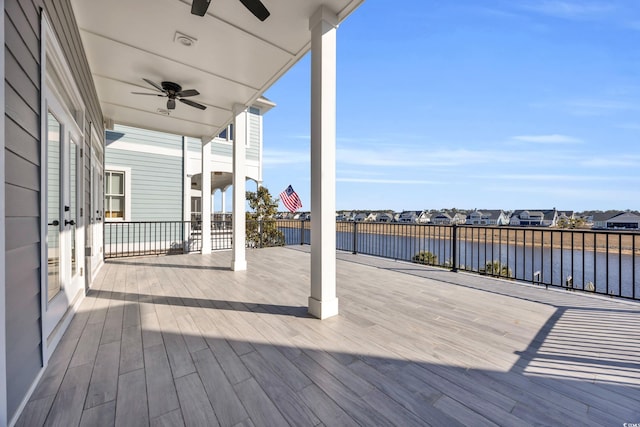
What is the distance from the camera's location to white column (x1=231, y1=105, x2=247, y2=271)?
15.6 ft

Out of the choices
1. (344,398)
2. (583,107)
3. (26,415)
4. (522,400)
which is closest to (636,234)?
(522,400)

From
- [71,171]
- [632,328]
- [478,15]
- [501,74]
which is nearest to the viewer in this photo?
[632,328]

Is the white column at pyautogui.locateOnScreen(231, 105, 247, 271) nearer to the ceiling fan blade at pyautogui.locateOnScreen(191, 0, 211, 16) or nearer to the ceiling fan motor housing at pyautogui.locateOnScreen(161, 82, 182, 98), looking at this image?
the ceiling fan motor housing at pyautogui.locateOnScreen(161, 82, 182, 98)

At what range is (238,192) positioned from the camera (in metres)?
4.86

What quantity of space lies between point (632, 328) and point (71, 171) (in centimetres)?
577

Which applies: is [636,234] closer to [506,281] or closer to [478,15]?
[506,281]

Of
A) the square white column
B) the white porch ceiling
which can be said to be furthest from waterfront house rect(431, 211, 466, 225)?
the square white column

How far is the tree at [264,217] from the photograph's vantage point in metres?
8.25

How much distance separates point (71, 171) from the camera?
2846mm

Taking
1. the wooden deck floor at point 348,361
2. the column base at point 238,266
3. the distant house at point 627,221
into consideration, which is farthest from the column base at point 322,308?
the distant house at point 627,221

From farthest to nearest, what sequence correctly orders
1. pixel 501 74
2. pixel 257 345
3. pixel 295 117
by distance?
pixel 295 117 < pixel 501 74 < pixel 257 345

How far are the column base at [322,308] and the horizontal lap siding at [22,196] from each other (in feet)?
6.50

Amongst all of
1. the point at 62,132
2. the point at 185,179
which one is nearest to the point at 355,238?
the point at 62,132

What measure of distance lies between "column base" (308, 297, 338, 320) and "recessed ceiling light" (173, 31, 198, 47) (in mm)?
3137
